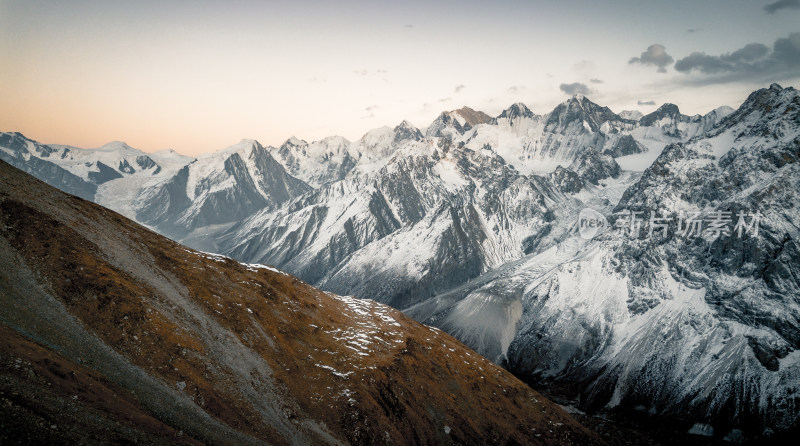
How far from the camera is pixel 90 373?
4228 cm

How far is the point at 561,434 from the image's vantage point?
9900 cm

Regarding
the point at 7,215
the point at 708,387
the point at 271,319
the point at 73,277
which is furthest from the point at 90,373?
the point at 708,387

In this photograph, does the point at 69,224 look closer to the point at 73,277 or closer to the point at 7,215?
the point at 7,215

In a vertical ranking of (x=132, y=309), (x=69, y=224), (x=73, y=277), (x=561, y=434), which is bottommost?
(x=561, y=434)

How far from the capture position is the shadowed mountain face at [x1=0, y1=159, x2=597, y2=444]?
37969mm

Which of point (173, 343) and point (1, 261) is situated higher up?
point (1, 261)

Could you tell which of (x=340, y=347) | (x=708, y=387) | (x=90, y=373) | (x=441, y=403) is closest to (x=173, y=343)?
(x=90, y=373)

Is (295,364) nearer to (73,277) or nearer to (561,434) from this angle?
(73,277)

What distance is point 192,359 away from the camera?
5809cm

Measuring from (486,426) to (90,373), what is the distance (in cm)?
7641

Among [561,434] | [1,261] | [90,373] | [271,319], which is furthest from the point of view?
[561,434]

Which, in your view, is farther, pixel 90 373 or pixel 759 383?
pixel 759 383

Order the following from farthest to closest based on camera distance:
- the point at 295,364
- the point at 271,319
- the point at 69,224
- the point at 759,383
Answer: the point at 759,383 < the point at 271,319 < the point at 295,364 < the point at 69,224

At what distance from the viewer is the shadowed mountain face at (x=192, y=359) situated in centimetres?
3797
